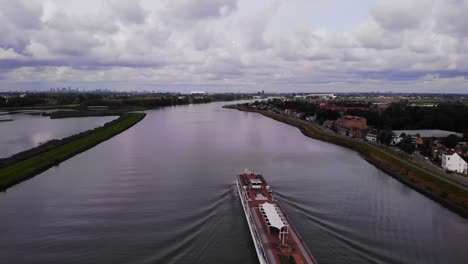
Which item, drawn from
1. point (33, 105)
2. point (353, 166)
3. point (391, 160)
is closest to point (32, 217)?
point (353, 166)

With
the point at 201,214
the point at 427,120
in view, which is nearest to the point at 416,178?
the point at 201,214

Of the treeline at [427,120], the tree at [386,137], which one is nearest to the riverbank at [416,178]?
the tree at [386,137]

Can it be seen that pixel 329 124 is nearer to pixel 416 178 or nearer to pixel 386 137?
pixel 386 137

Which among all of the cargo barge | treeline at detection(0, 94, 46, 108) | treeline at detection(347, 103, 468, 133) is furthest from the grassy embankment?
treeline at detection(0, 94, 46, 108)

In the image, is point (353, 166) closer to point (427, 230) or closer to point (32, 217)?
point (427, 230)

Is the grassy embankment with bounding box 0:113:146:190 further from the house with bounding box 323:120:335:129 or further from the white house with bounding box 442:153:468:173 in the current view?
the house with bounding box 323:120:335:129

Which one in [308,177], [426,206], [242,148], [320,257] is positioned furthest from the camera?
[242,148]

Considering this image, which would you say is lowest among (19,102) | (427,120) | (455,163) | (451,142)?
(455,163)
